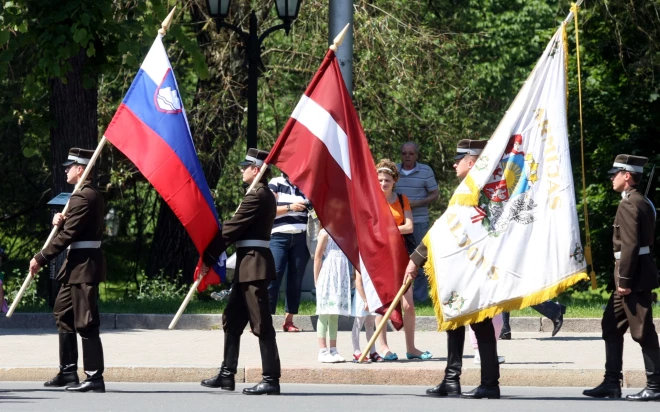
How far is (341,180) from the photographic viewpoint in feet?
33.7

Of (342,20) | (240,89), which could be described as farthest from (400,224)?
(240,89)

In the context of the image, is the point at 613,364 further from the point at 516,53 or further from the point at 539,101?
the point at 516,53

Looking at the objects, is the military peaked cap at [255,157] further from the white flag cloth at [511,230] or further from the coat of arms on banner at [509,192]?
the coat of arms on banner at [509,192]

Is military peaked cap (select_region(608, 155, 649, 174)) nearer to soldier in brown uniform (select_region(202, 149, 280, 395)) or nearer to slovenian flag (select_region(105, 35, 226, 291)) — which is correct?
soldier in brown uniform (select_region(202, 149, 280, 395))

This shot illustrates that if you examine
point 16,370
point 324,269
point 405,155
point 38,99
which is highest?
point 38,99

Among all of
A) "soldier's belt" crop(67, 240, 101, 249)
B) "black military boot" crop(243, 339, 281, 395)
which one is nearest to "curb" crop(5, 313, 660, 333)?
"black military boot" crop(243, 339, 281, 395)

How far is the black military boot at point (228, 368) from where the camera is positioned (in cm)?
1021

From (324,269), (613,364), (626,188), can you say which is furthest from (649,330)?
(324,269)

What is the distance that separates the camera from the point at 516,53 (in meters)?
34.8

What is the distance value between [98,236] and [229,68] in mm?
11384

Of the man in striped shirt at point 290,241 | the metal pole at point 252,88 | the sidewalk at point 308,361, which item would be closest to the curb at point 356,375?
the sidewalk at point 308,361

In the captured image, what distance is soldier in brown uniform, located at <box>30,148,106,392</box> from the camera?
9992 millimetres

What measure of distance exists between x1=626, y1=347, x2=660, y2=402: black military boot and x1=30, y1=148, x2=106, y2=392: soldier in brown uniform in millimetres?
4159

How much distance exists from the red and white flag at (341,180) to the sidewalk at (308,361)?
117 centimetres
